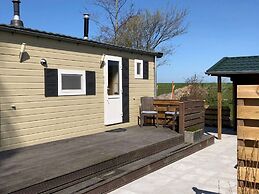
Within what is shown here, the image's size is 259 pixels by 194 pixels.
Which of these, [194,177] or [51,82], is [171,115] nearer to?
[194,177]

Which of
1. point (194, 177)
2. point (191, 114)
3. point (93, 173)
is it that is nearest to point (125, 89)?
point (191, 114)

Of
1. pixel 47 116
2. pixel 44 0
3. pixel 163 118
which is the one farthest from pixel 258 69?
pixel 44 0

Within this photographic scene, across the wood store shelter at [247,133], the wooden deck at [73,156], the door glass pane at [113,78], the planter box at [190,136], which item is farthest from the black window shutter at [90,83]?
the wood store shelter at [247,133]

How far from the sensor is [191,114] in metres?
8.38

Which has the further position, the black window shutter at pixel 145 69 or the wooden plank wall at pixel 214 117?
the wooden plank wall at pixel 214 117

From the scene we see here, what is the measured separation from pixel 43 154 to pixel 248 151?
364cm

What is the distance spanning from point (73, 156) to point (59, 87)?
204 cm

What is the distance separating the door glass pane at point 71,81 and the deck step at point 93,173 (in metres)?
2.24

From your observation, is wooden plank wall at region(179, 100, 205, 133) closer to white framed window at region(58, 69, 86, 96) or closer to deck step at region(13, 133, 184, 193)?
deck step at region(13, 133, 184, 193)

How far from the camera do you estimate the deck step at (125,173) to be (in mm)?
4195

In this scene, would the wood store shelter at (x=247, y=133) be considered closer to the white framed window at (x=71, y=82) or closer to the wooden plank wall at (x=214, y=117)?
the white framed window at (x=71, y=82)

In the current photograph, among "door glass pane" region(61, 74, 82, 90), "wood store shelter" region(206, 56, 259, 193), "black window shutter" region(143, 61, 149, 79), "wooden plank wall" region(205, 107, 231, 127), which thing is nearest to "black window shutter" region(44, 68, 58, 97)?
"door glass pane" region(61, 74, 82, 90)

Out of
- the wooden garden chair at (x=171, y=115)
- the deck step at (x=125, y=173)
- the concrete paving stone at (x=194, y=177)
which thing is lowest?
the concrete paving stone at (x=194, y=177)

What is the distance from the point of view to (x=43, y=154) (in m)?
5.24
